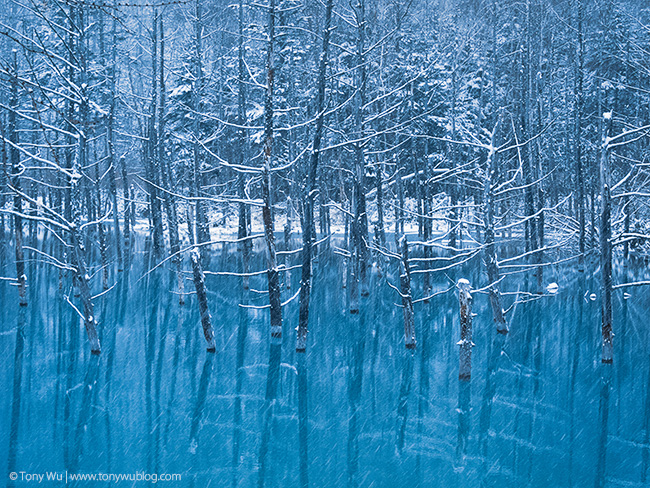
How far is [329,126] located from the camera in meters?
18.7

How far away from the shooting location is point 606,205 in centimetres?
1285

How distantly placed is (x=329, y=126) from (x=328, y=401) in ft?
31.5

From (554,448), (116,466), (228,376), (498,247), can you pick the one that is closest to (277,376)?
(228,376)

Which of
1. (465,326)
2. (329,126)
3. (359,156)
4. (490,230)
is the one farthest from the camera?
(359,156)

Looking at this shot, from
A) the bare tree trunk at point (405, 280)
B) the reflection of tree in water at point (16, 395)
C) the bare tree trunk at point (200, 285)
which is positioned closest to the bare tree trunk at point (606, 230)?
the bare tree trunk at point (405, 280)

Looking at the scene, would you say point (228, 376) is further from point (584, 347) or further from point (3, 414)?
point (584, 347)

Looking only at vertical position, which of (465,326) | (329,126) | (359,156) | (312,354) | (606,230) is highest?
(329,126)

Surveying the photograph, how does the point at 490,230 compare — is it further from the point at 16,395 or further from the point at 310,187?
the point at 16,395

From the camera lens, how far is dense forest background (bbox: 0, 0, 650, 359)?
1395 cm

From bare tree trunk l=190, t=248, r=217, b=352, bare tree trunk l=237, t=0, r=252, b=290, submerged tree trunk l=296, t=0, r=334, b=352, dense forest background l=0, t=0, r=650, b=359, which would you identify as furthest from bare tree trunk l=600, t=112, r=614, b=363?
bare tree trunk l=237, t=0, r=252, b=290

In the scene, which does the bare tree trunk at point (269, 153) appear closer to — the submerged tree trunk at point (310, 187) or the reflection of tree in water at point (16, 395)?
the submerged tree trunk at point (310, 187)

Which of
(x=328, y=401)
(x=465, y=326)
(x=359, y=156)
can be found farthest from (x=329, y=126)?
(x=328, y=401)

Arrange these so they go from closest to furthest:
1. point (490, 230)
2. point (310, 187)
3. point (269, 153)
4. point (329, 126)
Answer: point (269, 153) < point (310, 187) < point (490, 230) < point (329, 126)

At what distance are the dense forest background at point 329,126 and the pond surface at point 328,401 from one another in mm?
1346
